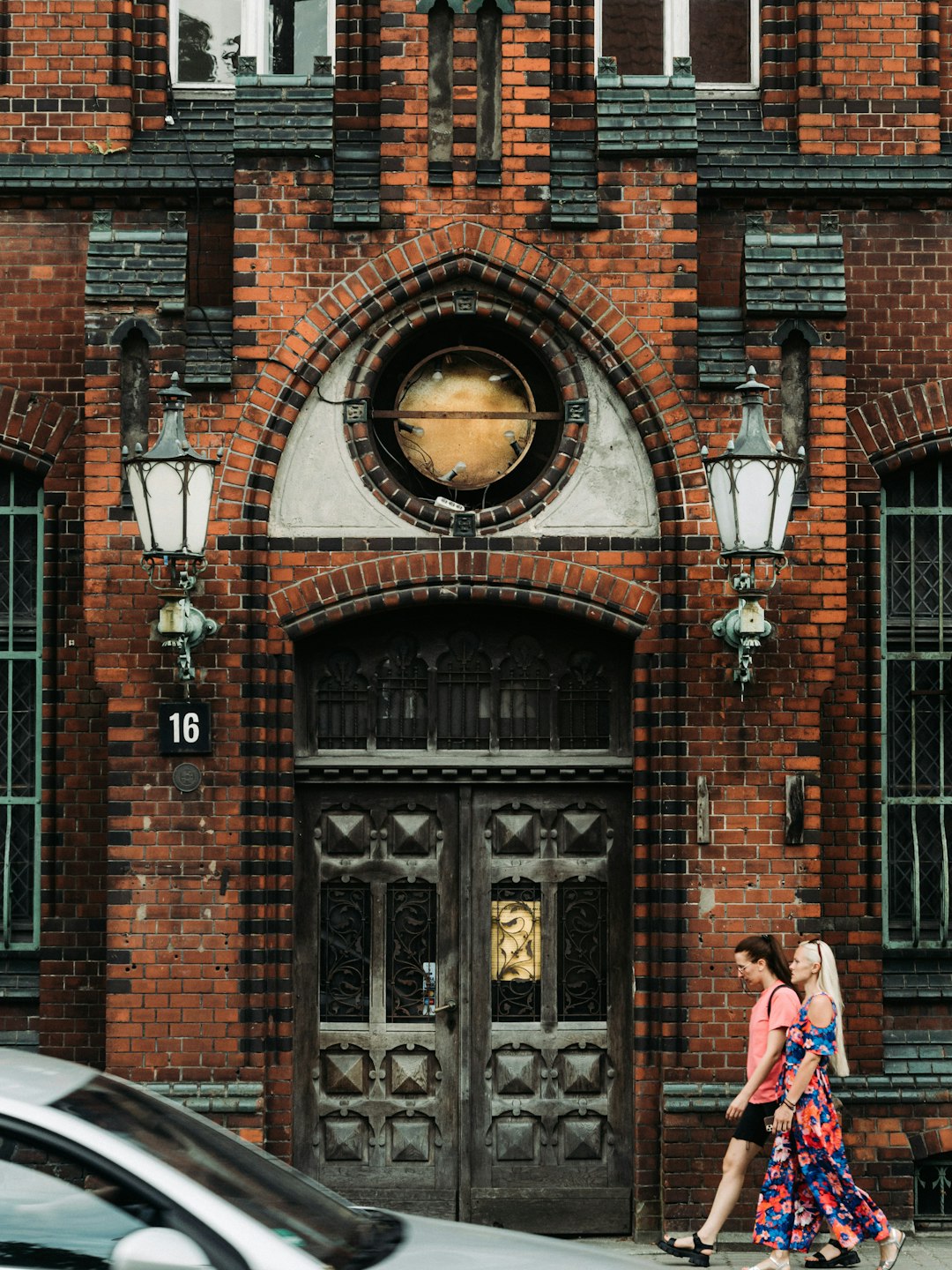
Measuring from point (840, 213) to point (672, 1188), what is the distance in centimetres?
547

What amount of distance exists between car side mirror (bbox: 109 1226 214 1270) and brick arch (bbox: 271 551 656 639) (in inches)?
206

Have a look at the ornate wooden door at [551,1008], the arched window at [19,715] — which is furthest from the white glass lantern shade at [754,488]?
the arched window at [19,715]

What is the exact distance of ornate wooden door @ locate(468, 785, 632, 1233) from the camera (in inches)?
380

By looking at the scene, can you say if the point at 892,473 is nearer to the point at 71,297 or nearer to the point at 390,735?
the point at 390,735

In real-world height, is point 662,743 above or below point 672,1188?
above

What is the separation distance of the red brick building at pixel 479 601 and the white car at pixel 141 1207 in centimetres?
412

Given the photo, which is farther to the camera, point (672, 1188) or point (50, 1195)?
point (672, 1188)

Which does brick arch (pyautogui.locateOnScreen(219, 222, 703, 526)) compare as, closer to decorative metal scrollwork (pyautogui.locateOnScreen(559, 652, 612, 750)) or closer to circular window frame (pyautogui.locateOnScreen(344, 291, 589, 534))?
circular window frame (pyautogui.locateOnScreen(344, 291, 589, 534))

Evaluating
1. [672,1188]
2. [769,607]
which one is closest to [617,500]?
[769,607]

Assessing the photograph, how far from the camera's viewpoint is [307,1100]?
9672 millimetres

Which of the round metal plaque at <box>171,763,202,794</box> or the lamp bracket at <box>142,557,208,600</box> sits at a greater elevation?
the lamp bracket at <box>142,557,208,600</box>

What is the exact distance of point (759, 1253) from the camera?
900 cm

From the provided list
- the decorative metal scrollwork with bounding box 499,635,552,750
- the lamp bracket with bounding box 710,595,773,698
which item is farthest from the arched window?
the lamp bracket with bounding box 710,595,773,698

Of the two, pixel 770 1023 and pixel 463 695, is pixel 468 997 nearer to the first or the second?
pixel 463 695
